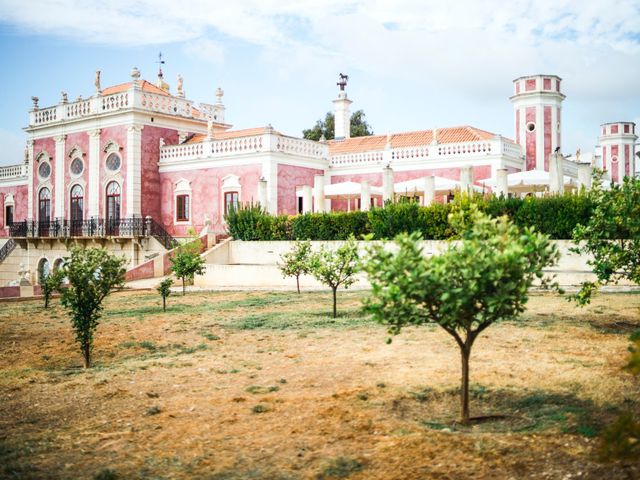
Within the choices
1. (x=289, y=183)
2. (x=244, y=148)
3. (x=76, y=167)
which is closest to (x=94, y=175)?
(x=76, y=167)

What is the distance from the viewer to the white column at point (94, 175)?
33688 millimetres

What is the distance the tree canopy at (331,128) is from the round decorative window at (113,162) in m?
20.2

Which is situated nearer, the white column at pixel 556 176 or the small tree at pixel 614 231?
the small tree at pixel 614 231

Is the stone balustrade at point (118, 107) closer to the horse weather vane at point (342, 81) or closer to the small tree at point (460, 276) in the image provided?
the horse weather vane at point (342, 81)

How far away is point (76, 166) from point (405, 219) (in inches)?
812

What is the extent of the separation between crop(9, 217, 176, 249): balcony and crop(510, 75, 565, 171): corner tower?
54.8ft

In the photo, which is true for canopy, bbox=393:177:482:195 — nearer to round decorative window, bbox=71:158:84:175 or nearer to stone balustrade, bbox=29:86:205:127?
stone balustrade, bbox=29:86:205:127

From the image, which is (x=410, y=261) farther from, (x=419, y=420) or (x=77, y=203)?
(x=77, y=203)

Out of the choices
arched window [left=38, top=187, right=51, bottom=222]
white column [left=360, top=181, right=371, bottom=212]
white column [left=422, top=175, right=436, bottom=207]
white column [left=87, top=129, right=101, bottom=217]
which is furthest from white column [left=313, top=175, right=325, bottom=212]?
arched window [left=38, top=187, right=51, bottom=222]

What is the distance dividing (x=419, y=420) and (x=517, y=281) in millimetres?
1733

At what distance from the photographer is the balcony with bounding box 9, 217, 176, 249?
31.5m

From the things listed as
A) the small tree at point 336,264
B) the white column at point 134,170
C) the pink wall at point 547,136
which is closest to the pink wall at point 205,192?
the white column at point 134,170

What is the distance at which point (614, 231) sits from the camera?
1046 centimetres

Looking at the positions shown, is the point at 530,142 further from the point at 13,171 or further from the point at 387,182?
the point at 13,171
